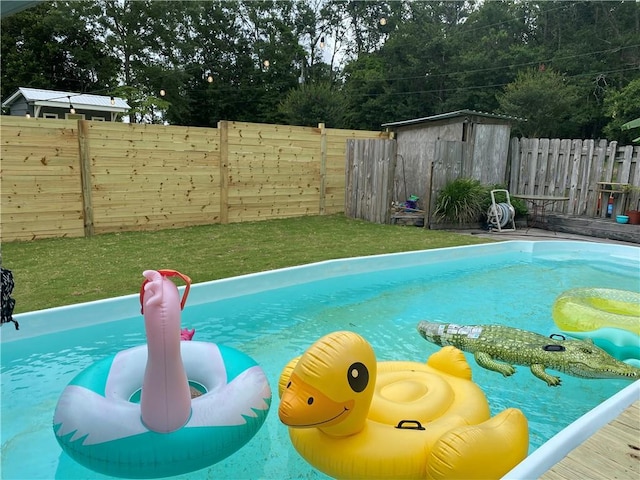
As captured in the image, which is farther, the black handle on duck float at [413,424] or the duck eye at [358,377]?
the black handle on duck float at [413,424]

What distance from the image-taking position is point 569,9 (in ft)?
82.7

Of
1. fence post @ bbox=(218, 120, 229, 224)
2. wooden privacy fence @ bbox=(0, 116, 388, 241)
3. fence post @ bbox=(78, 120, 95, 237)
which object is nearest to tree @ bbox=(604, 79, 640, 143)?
wooden privacy fence @ bbox=(0, 116, 388, 241)

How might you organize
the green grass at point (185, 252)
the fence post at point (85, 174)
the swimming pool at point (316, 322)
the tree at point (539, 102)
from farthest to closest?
the tree at point (539, 102) → the fence post at point (85, 174) → the green grass at point (185, 252) → the swimming pool at point (316, 322)

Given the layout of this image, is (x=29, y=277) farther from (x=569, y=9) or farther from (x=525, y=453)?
(x=569, y=9)

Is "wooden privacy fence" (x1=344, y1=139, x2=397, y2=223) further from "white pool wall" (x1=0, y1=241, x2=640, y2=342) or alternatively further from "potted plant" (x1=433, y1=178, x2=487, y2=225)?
"white pool wall" (x1=0, y1=241, x2=640, y2=342)

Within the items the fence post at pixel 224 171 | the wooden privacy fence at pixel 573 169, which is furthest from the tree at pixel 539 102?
the fence post at pixel 224 171

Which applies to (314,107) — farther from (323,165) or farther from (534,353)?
(534,353)

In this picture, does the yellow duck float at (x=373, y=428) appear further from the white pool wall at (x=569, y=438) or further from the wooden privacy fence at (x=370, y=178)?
the wooden privacy fence at (x=370, y=178)

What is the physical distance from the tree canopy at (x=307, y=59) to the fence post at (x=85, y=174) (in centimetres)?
1276

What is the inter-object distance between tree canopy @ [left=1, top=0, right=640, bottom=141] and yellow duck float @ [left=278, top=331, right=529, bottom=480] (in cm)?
1791

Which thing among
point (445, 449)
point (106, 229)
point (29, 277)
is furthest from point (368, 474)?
point (106, 229)

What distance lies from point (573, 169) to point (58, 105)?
56.9 ft

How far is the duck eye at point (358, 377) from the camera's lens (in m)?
1.95

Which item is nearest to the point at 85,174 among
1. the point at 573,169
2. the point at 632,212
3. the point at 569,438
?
the point at 569,438
